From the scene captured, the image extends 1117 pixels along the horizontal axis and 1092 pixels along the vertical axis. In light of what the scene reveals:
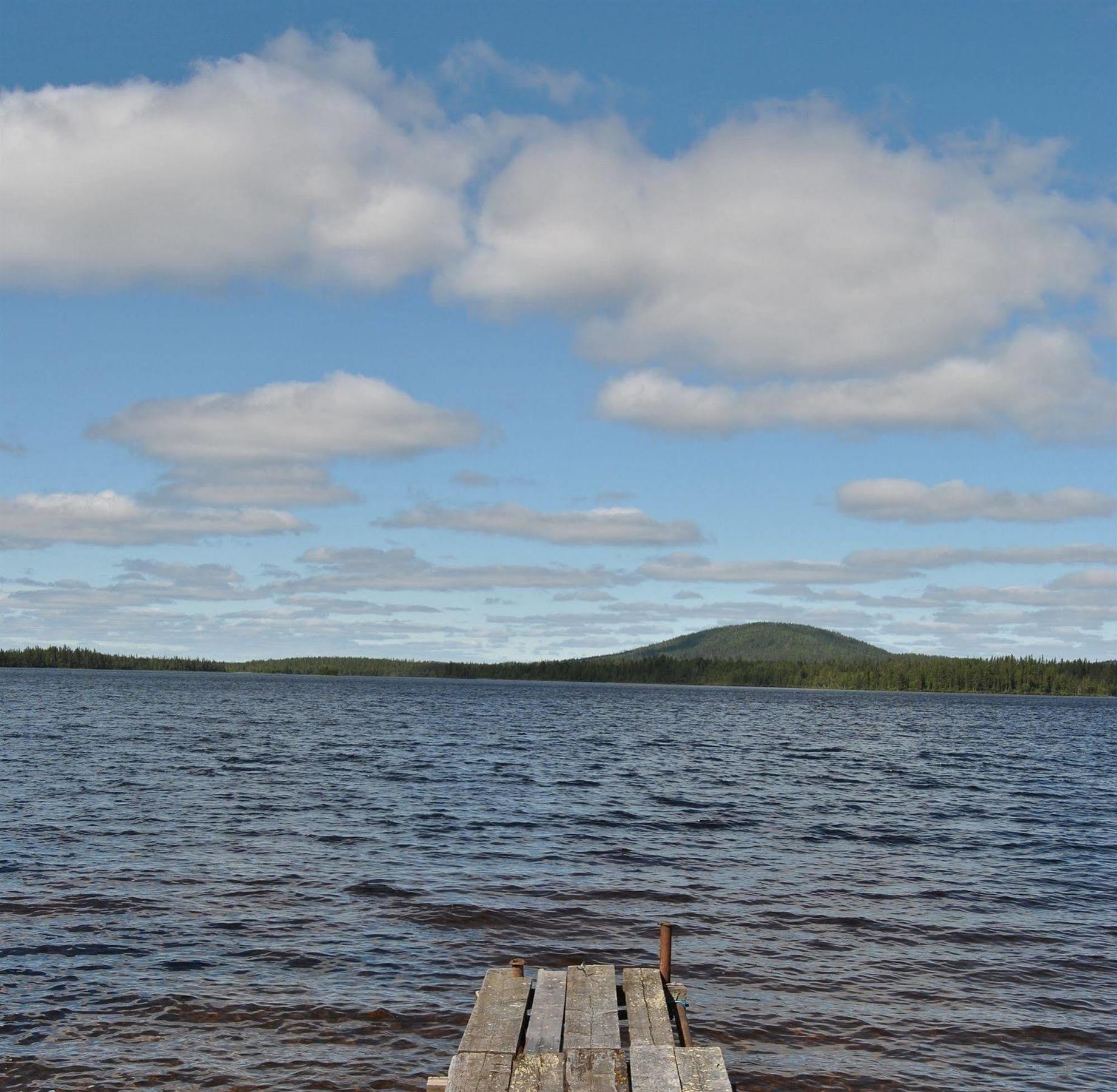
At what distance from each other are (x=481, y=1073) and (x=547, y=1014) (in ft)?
7.20

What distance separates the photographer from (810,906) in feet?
85.6

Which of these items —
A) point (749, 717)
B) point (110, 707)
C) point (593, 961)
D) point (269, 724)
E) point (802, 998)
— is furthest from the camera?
point (749, 717)

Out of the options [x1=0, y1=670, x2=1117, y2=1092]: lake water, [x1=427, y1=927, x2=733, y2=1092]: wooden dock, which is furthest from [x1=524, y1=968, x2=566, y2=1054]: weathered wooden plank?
[x1=0, y1=670, x2=1117, y2=1092]: lake water

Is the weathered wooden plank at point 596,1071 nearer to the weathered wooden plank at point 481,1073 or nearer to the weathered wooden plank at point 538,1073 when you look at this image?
the weathered wooden plank at point 538,1073

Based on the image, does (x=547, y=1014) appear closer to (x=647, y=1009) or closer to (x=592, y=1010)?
(x=592, y=1010)

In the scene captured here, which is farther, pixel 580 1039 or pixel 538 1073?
pixel 580 1039

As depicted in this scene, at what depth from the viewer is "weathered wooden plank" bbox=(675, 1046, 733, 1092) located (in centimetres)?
1186

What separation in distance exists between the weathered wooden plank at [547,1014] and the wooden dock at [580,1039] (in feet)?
0.06

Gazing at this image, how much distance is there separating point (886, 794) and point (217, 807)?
3423 cm

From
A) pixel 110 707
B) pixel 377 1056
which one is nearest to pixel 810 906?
pixel 377 1056

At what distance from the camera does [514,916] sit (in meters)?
24.5

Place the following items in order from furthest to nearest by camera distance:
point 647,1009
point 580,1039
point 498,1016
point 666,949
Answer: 1. point 666,949
2. point 647,1009
3. point 498,1016
4. point 580,1039

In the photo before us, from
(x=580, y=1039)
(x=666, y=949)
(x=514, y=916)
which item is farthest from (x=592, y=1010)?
(x=514, y=916)

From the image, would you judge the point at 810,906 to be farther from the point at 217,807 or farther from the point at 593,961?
the point at 217,807
